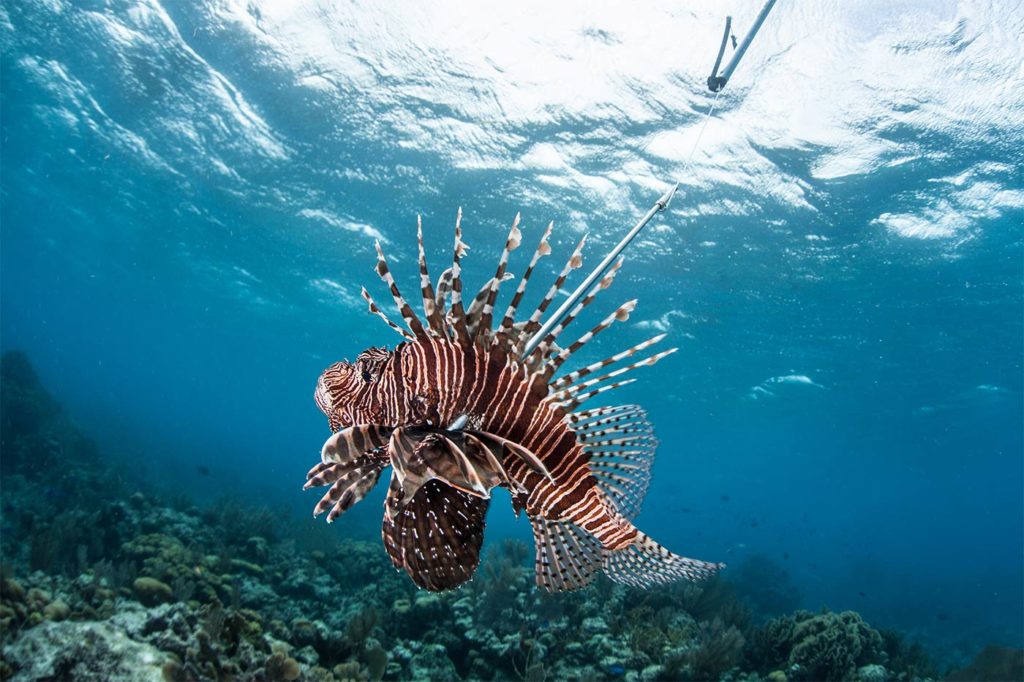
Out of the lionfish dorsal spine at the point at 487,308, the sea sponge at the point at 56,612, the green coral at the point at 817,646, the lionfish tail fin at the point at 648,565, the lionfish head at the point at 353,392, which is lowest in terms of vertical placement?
the sea sponge at the point at 56,612

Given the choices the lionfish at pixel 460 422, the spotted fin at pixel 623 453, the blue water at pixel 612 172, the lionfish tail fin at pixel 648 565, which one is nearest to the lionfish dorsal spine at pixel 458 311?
the lionfish at pixel 460 422

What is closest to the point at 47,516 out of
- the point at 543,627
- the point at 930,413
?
the point at 543,627

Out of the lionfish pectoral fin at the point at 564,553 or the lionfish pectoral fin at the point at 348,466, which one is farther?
the lionfish pectoral fin at the point at 564,553

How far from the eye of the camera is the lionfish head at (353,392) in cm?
201

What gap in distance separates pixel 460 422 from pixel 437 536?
1.53 ft

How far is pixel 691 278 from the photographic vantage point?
15352 millimetres

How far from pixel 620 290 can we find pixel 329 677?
44.6 ft

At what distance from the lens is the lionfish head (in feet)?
6.61

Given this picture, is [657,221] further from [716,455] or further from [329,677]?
[716,455]

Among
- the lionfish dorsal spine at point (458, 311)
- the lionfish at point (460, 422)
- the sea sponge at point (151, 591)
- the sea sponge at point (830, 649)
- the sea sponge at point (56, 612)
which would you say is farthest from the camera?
the sea sponge at point (830, 649)

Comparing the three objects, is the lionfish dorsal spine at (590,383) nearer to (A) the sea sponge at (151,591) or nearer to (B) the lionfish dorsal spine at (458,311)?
(B) the lionfish dorsal spine at (458,311)

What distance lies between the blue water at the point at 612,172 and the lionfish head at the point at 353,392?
8161mm

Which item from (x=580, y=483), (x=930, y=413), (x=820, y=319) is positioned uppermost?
(x=930, y=413)

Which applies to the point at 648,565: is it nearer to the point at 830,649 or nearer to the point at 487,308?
the point at 487,308
